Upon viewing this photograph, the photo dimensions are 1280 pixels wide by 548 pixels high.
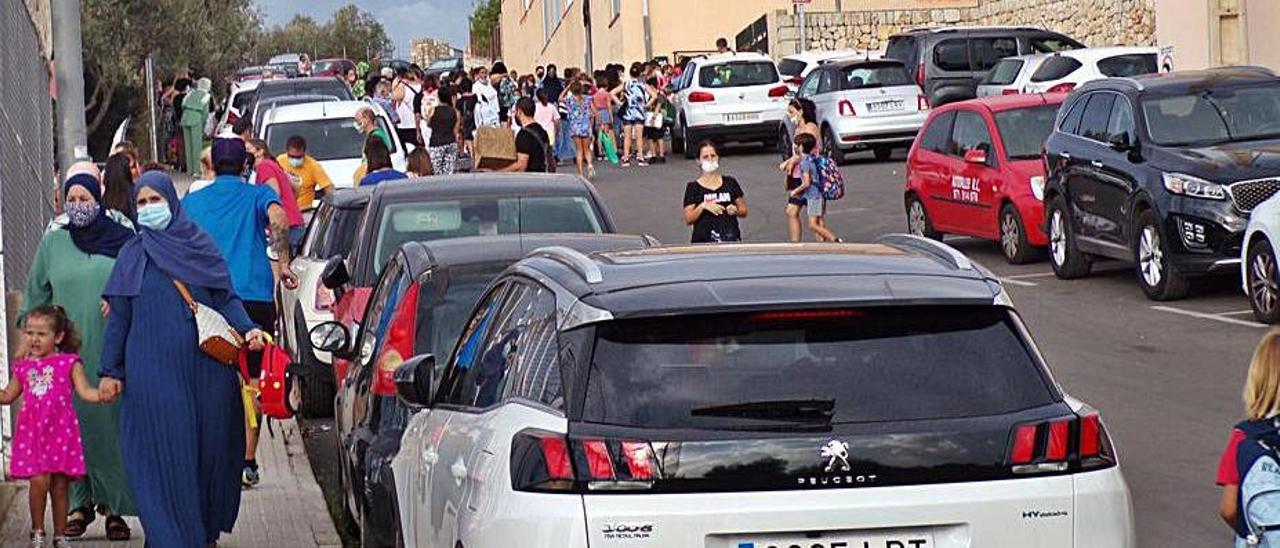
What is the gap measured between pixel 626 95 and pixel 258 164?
2090cm

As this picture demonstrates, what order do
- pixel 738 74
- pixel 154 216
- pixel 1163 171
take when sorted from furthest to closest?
1. pixel 738 74
2. pixel 1163 171
3. pixel 154 216

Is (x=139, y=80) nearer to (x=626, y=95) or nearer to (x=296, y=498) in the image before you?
(x=626, y=95)

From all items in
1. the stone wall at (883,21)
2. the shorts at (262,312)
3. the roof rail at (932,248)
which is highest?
the stone wall at (883,21)

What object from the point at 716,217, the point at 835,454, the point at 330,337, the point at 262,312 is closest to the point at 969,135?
the point at 716,217

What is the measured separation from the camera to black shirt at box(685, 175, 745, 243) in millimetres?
16859

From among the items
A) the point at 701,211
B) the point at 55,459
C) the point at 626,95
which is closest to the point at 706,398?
the point at 55,459

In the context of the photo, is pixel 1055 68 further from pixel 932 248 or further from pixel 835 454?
pixel 835 454

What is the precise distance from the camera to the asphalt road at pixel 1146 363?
1065cm

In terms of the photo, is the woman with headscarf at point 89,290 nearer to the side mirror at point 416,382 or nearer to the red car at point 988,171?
the side mirror at point 416,382

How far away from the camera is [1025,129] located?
2227 centimetres

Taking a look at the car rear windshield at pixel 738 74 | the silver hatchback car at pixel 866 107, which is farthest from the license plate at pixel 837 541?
the car rear windshield at pixel 738 74

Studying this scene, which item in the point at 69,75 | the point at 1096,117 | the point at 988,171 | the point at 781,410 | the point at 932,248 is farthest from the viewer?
the point at 988,171

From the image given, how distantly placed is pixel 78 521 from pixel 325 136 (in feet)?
50.1

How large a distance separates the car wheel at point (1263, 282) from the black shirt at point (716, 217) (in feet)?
11.9
